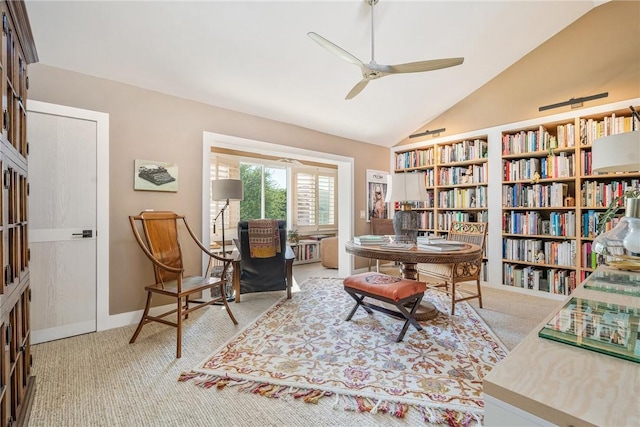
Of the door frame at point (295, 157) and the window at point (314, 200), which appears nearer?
the door frame at point (295, 157)

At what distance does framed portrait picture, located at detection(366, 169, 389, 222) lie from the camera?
197 inches

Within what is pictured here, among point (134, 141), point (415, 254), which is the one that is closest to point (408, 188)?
point (415, 254)

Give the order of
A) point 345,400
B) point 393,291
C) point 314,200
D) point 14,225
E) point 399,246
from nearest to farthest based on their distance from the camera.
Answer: point 14,225
point 345,400
point 393,291
point 399,246
point 314,200

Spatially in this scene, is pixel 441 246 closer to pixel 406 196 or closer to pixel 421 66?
pixel 406 196

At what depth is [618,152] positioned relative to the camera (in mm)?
1422

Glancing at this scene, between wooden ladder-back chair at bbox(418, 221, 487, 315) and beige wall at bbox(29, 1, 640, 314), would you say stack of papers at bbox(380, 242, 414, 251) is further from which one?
beige wall at bbox(29, 1, 640, 314)

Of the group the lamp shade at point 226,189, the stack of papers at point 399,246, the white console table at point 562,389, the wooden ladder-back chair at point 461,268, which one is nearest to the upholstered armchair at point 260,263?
the lamp shade at point 226,189

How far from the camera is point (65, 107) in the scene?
8.05 feet

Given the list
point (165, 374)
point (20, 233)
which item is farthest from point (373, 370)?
point (20, 233)

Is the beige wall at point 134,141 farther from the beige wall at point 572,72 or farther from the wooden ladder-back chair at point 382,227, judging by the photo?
the beige wall at point 572,72

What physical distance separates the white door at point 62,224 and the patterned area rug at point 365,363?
1.42m

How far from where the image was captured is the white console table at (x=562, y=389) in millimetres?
483

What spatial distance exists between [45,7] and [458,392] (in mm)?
3728

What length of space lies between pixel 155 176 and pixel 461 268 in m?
3.24
